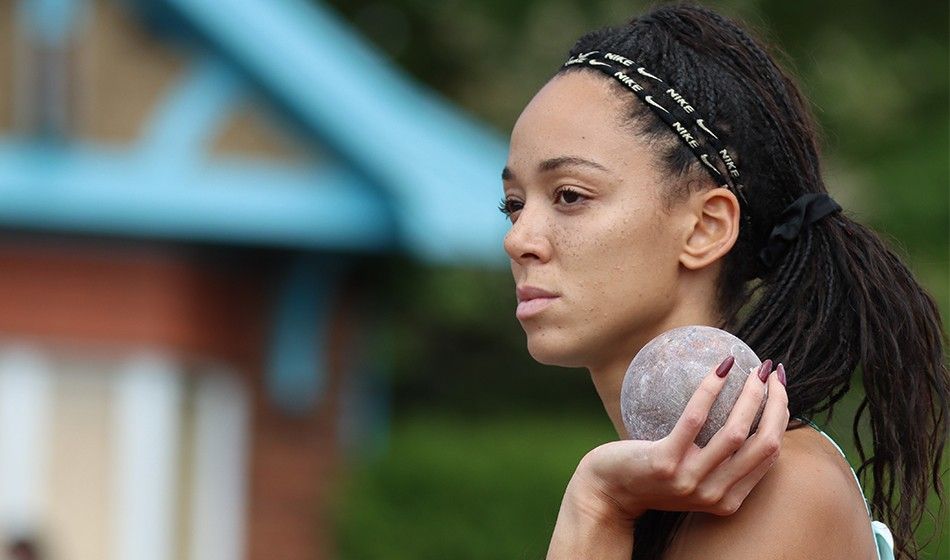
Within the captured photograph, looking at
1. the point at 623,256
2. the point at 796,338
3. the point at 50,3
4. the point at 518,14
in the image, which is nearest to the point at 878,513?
the point at 796,338

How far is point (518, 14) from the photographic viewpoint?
17.0m

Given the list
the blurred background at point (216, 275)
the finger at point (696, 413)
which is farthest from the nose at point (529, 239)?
the blurred background at point (216, 275)

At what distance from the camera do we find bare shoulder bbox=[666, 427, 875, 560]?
8.38 feet

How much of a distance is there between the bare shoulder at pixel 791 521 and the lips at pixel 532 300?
44cm

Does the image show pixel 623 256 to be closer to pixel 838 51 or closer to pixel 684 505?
A: pixel 684 505

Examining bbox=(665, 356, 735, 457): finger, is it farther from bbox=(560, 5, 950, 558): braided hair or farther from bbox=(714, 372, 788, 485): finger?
bbox=(560, 5, 950, 558): braided hair

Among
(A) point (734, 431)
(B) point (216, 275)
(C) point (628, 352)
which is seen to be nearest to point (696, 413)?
(A) point (734, 431)

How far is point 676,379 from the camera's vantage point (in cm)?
252

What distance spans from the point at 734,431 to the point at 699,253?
1.64 feet

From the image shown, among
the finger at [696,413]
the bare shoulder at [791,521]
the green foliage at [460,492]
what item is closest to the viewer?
the finger at [696,413]

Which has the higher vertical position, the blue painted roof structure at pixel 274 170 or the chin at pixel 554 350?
the blue painted roof structure at pixel 274 170

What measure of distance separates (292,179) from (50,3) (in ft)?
6.10

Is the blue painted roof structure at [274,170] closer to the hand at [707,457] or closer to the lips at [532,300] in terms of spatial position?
the lips at [532,300]

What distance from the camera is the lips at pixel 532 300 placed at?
2879 mm
